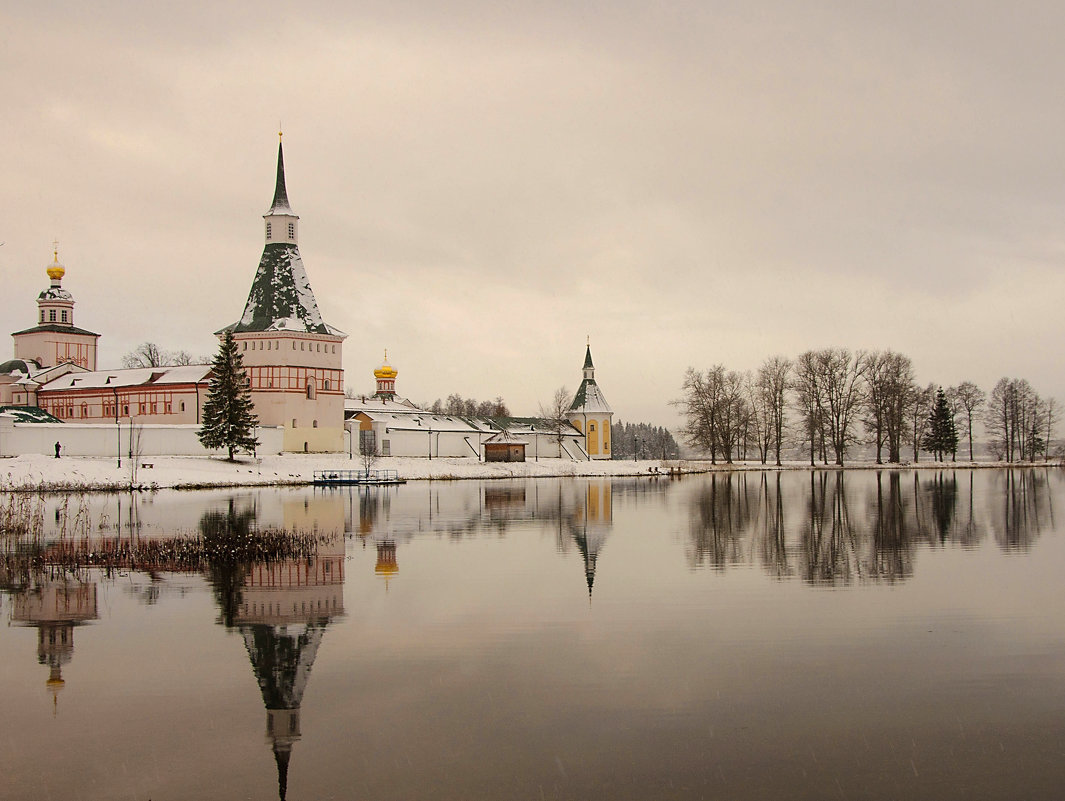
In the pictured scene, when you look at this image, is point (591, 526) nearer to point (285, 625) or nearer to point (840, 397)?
point (285, 625)

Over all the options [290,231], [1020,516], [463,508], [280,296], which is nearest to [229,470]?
[280,296]

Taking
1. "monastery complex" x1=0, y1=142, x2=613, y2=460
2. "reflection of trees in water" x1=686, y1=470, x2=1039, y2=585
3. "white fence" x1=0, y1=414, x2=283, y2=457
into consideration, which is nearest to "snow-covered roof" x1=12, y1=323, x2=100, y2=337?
"monastery complex" x1=0, y1=142, x2=613, y2=460

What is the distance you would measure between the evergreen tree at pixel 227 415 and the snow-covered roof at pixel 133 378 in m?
9.61

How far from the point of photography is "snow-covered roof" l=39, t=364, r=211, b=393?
6444 centimetres

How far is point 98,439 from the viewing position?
5191 centimetres

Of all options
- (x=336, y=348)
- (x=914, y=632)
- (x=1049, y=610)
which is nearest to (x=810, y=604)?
(x=914, y=632)

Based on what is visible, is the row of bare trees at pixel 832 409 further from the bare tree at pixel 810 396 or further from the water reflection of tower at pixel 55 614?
the water reflection of tower at pixel 55 614

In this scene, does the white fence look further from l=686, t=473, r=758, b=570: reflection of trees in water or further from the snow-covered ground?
l=686, t=473, r=758, b=570: reflection of trees in water

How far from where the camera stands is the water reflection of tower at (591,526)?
17.7m

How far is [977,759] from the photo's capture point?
23.0 feet

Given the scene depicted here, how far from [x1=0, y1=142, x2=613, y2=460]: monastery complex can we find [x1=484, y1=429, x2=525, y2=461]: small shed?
0.08 m

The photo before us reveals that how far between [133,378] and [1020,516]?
58859 millimetres

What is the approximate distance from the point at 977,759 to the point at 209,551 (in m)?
14.6

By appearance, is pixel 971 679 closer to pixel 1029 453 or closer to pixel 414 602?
pixel 414 602
